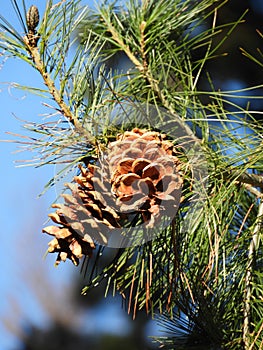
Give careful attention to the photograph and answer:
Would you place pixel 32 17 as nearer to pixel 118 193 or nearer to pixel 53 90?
pixel 53 90

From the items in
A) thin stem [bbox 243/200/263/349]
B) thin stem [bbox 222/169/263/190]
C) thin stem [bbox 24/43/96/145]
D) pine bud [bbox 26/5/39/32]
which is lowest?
thin stem [bbox 243/200/263/349]

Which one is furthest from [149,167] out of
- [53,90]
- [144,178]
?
[53,90]

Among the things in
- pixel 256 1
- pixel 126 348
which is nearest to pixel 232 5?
pixel 256 1

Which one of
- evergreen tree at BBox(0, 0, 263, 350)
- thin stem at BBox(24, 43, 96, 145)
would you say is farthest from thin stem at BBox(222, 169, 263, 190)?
thin stem at BBox(24, 43, 96, 145)

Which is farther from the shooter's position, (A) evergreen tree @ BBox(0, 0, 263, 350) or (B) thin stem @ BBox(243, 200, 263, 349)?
(B) thin stem @ BBox(243, 200, 263, 349)

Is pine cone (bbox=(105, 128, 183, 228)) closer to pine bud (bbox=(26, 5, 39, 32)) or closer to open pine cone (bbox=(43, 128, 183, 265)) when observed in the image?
open pine cone (bbox=(43, 128, 183, 265))

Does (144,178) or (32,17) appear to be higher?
(32,17)

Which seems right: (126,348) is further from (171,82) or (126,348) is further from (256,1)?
(171,82)
